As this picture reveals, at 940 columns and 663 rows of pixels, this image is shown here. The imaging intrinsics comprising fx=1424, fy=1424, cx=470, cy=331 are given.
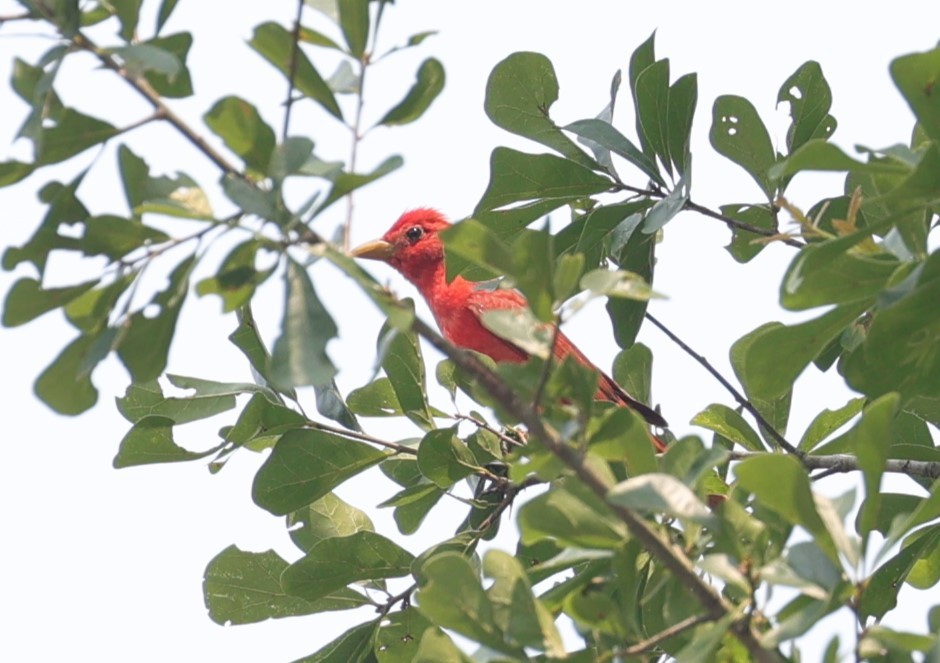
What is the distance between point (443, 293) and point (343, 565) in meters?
3.13

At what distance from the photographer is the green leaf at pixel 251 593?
3.65 meters

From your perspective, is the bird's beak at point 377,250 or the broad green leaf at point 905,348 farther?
the bird's beak at point 377,250

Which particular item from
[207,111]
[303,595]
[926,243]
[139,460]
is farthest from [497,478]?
[207,111]

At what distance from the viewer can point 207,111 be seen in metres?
2.16

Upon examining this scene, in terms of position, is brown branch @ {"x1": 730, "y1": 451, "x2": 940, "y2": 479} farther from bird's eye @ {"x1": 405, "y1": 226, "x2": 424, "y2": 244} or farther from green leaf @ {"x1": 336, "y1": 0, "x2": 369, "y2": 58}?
bird's eye @ {"x1": 405, "y1": 226, "x2": 424, "y2": 244}

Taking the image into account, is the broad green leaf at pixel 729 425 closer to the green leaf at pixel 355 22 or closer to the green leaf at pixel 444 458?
the green leaf at pixel 444 458

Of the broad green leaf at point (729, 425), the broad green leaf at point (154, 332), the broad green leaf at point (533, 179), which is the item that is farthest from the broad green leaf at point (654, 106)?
the broad green leaf at point (154, 332)

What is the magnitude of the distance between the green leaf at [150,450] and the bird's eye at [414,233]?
3.53m

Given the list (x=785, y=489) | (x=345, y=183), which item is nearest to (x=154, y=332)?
(x=345, y=183)

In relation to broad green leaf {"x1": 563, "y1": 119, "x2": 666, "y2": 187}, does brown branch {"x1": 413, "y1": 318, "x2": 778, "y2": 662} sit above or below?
below

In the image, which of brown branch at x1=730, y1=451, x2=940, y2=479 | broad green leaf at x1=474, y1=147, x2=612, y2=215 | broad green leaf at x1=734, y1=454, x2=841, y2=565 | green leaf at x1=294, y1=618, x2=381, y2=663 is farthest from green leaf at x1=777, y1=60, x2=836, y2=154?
broad green leaf at x1=734, y1=454, x2=841, y2=565

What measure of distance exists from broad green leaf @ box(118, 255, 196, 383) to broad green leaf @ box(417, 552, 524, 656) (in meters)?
0.55

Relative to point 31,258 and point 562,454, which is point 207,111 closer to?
point 31,258

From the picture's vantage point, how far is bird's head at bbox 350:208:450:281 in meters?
6.80
